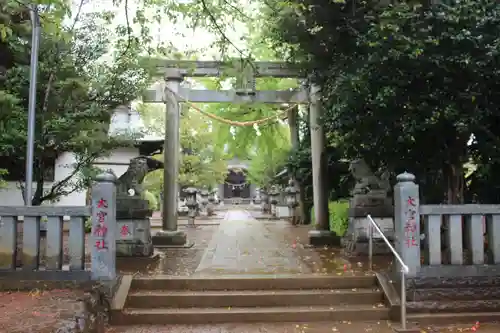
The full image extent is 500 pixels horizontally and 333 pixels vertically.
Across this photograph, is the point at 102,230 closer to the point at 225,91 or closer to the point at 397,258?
the point at 397,258

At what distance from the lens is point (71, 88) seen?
8.55m

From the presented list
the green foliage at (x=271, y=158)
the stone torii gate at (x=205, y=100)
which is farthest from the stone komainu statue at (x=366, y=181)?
the green foliage at (x=271, y=158)

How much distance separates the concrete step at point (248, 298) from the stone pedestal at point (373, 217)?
3.00m

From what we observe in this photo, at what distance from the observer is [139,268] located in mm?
8602

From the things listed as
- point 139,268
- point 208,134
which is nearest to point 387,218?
point 139,268

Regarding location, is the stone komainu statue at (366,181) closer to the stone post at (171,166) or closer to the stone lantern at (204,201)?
the stone post at (171,166)

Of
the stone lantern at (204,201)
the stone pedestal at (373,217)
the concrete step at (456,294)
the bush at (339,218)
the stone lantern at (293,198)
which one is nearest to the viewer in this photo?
the concrete step at (456,294)

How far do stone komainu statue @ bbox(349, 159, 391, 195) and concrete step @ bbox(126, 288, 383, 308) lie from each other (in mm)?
3643

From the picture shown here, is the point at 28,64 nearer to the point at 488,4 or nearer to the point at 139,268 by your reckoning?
the point at 139,268

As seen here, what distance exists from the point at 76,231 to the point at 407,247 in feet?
17.4

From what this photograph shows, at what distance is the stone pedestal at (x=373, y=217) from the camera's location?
1013 cm

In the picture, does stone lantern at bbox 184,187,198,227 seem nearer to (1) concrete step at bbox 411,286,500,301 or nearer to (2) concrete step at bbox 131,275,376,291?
(2) concrete step at bbox 131,275,376,291

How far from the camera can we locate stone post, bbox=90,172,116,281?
22.3ft

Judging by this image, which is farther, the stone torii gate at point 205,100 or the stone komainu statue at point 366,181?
the stone torii gate at point 205,100
